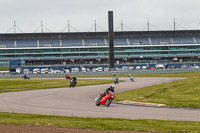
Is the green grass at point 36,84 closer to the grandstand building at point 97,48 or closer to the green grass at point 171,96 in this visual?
the green grass at point 171,96

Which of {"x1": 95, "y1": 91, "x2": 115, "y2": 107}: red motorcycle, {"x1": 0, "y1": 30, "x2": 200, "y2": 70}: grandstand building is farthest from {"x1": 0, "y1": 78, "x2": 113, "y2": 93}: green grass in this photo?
{"x1": 0, "y1": 30, "x2": 200, "y2": 70}: grandstand building

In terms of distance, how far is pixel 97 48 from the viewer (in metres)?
147

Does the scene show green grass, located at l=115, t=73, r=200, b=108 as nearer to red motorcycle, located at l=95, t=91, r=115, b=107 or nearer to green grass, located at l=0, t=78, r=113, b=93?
red motorcycle, located at l=95, t=91, r=115, b=107

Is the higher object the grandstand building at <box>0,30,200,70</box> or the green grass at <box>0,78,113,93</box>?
the grandstand building at <box>0,30,200,70</box>

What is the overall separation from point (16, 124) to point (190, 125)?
284 inches

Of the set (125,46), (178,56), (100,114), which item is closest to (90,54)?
(125,46)

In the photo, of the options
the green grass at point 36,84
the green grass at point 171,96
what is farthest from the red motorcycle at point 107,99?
the green grass at point 36,84

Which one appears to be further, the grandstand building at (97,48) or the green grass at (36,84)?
the grandstand building at (97,48)

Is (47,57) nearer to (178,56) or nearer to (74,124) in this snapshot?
(178,56)

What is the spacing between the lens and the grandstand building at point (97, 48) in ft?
476

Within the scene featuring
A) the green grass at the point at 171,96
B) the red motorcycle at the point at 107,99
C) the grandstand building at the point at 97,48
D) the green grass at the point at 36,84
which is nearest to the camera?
the green grass at the point at 171,96

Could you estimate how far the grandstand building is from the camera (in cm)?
14500

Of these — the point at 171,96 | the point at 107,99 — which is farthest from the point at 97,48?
the point at 107,99

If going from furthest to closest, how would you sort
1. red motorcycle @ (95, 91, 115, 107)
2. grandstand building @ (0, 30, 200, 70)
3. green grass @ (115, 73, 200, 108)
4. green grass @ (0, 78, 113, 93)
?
grandstand building @ (0, 30, 200, 70) < green grass @ (0, 78, 113, 93) < red motorcycle @ (95, 91, 115, 107) < green grass @ (115, 73, 200, 108)
